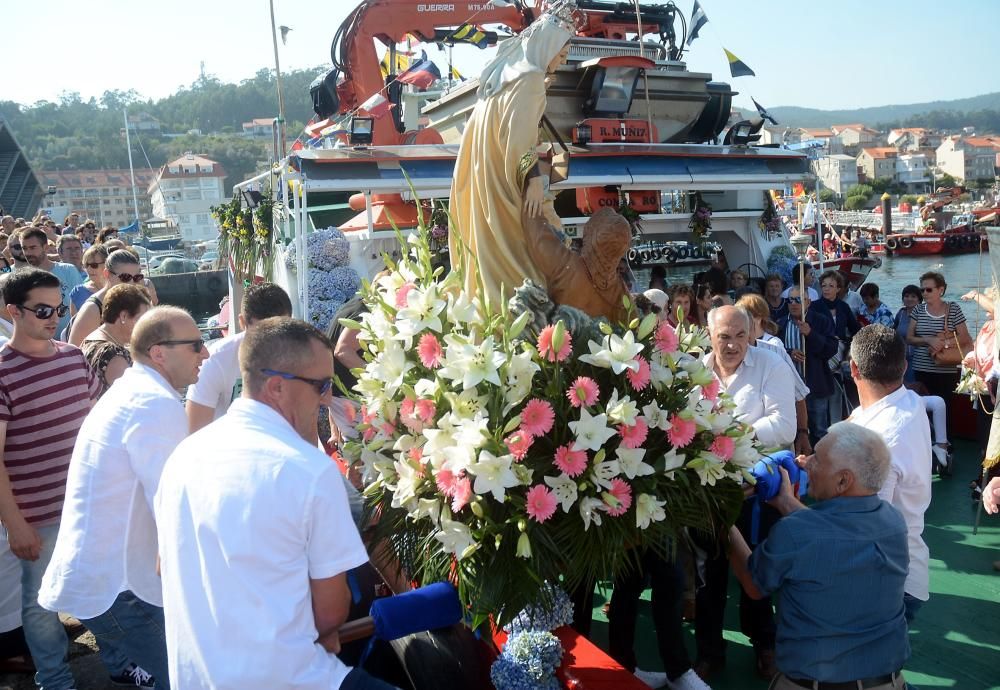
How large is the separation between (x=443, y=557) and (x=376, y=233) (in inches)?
235

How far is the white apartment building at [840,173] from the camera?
325 feet

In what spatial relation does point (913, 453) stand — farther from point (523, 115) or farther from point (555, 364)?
point (523, 115)

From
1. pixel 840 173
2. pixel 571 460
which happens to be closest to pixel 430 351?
pixel 571 460

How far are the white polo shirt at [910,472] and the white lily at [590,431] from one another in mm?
1317

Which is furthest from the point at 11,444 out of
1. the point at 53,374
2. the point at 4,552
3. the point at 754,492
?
the point at 754,492

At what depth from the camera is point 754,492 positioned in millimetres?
2764

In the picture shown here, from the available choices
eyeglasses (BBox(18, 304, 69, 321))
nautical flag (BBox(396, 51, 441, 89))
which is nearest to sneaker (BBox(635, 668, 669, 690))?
eyeglasses (BBox(18, 304, 69, 321))

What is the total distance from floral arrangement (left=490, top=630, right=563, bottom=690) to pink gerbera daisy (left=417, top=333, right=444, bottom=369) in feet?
2.96

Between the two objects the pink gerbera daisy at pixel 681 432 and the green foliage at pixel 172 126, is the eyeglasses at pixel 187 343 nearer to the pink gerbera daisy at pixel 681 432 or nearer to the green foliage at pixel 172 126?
the pink gerbera daisy at pixel 681 432

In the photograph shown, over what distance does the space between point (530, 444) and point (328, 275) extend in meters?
5.60

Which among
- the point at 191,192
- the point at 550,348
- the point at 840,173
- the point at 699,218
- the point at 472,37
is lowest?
the point at 550,348

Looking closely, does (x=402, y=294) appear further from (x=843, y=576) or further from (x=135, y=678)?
(x=135, y=678)

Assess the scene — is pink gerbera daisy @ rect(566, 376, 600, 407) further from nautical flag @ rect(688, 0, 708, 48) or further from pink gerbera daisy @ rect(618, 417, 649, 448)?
nautical flag @ rect(688, 0, 708, 48)

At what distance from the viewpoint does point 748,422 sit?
11.4ft
